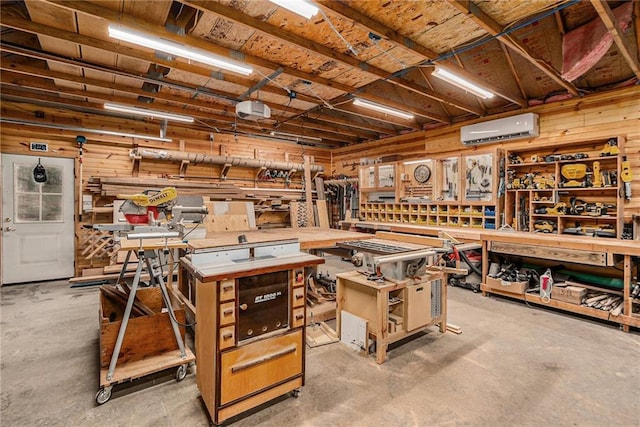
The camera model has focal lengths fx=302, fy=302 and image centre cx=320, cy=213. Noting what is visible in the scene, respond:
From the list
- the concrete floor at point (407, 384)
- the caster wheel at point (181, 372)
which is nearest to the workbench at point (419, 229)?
the concrete floor at point (407, 384)

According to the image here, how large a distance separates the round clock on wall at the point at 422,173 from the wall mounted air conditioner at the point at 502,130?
0.83 meters

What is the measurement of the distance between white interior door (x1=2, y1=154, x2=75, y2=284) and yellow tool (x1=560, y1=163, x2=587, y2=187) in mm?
7875

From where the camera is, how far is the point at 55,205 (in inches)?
206

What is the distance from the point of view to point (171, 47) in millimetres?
2857

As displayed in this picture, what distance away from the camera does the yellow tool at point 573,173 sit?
4.05 meters

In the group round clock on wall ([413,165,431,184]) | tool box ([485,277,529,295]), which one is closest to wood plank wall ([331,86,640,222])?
round clock on wall ([413,165,431,184])

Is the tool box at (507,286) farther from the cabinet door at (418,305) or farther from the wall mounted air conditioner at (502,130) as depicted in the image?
the wall mounted air conditioner at (502,130)

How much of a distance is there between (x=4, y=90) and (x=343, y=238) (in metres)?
5.52

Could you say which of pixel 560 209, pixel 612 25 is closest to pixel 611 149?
pixel 560 209

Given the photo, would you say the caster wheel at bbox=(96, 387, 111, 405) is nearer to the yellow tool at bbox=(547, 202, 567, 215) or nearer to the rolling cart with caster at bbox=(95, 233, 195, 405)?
the rolling cart with caster at bbox=(95, 233, 195, 405)

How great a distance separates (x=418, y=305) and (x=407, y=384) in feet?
2.41

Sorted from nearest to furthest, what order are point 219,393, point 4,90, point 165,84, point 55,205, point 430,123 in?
point 219,393 < point 165,84 < point 4,90 < point 55,205 < point 430,123

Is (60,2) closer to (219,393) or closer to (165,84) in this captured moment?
(165,84)

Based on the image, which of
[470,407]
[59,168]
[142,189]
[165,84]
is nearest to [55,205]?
[59,168]
